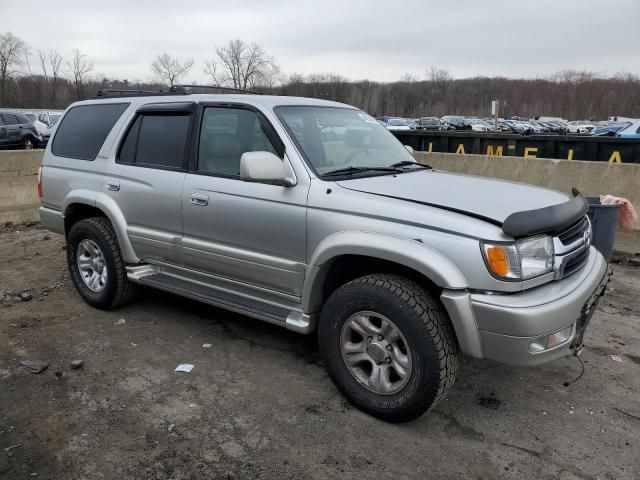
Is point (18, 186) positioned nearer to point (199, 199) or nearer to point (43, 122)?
point (199, 199)

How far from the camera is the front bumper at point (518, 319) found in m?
2.72

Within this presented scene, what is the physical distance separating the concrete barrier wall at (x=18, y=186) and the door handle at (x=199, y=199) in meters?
5.85

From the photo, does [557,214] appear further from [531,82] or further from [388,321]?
[531,82]

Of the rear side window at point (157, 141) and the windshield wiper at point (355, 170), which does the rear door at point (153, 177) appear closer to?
the rear side window at point (157, 141)

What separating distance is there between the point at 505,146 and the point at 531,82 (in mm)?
140445

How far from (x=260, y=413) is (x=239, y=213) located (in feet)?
→ 4.37

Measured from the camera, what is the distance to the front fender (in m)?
2.83

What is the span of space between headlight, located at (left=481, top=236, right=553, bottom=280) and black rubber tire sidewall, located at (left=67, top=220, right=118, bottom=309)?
3.34m

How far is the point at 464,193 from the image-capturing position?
3.32 metres

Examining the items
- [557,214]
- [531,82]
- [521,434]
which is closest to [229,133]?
[557,214]

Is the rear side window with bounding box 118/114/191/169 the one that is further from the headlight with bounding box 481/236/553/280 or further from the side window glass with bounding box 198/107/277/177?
the headlight with bounding box 481/236/553/280

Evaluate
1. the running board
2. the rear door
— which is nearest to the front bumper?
the running board

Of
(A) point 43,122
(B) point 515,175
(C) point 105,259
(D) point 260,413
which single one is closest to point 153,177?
(C) point 105,259

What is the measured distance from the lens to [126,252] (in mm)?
4594
